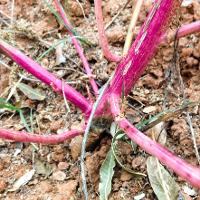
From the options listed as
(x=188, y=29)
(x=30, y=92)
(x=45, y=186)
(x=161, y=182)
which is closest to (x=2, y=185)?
(x=45, y=186)

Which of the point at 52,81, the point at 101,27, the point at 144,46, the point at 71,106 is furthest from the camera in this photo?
the point at 71,106

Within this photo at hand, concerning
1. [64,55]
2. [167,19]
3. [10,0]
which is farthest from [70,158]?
[10,0]

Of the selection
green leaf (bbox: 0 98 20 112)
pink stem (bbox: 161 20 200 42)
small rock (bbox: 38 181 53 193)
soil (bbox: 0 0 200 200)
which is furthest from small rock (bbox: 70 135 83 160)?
pink stem (bbox: 161 20 200 42)

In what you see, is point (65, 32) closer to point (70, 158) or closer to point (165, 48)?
point (165, 48)

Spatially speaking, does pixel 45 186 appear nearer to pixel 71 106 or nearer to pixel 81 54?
pixel 71 106

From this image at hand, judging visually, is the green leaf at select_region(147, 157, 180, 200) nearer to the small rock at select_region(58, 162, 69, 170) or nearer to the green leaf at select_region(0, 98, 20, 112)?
the small rock at select_region(58, 162, 69, 170)
